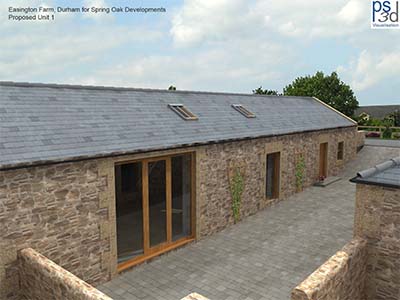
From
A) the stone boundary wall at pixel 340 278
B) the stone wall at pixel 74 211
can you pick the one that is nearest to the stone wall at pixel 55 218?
the stone wall at pixel 74 211

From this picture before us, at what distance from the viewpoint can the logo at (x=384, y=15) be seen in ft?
39.4

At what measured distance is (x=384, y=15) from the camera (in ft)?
39.8

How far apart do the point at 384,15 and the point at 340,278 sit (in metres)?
10.3

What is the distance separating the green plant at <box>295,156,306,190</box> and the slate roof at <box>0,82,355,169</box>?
196cm

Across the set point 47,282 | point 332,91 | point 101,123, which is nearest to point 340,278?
point 47,282

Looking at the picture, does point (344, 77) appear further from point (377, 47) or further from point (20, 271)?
point (20, 271)

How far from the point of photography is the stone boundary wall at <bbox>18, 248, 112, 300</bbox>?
547 cm

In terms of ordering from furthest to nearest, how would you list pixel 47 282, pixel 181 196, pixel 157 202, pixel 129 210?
pixel 181 196 < pixel 157 202 < pixel 129 210 < pixel 47 282

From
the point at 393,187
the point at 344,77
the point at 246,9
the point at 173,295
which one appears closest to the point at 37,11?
the point at 246,9

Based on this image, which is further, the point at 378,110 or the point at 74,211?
the point at 378,110

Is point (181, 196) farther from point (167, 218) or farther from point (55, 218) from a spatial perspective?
point (55, 218)

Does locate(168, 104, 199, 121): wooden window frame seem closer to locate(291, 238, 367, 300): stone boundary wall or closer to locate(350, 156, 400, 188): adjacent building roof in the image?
locate(350, 156, 400, 188): adjacent building roof

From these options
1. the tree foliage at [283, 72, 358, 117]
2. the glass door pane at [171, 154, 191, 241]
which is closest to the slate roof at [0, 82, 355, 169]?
the glass door pane at [171, 154, 191, 241]

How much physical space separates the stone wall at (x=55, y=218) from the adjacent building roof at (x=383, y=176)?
5.92m
